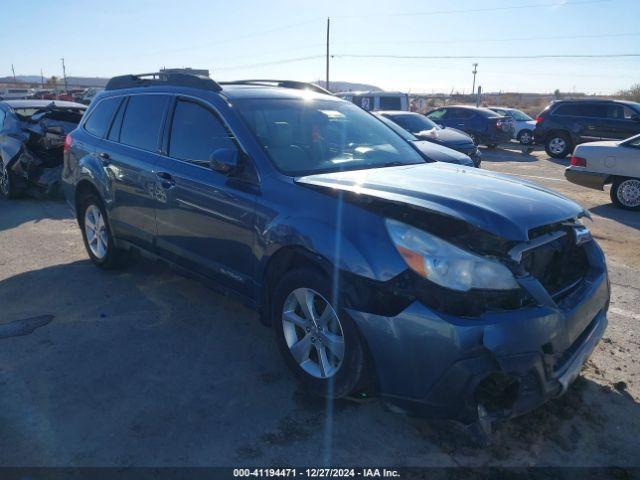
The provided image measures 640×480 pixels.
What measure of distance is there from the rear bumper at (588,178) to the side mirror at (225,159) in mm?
7755

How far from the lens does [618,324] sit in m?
Answer: 4.38

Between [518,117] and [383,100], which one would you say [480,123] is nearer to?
[383,100]

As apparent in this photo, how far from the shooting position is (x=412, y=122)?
13812 millimetres

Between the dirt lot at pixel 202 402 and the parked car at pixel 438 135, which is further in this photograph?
the parked car at pixel 438 135

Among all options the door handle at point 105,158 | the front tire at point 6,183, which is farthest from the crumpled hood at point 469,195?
the front tire at point 6,183

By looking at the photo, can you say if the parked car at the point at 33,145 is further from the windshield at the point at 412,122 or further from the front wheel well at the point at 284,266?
the windshield at the point at 412,122

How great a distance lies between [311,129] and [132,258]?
112 inches

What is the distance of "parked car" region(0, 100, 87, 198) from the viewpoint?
29.1 feet

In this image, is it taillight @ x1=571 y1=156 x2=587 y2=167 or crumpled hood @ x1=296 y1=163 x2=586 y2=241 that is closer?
crumpled hood @ x1=296 y1=163 x2=586 y2=241

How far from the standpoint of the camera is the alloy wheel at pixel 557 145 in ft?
55.8

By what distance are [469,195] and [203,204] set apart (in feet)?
6.32

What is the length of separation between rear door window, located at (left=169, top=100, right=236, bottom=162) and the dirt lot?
140cm

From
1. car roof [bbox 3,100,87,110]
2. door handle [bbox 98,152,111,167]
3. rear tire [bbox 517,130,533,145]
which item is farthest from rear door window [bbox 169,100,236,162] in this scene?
rear tire [bbox 517,130,533,145]

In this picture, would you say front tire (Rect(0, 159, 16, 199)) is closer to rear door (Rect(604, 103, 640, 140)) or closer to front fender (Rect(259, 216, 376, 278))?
front fender (Rect(259, 216, 376, 278))
